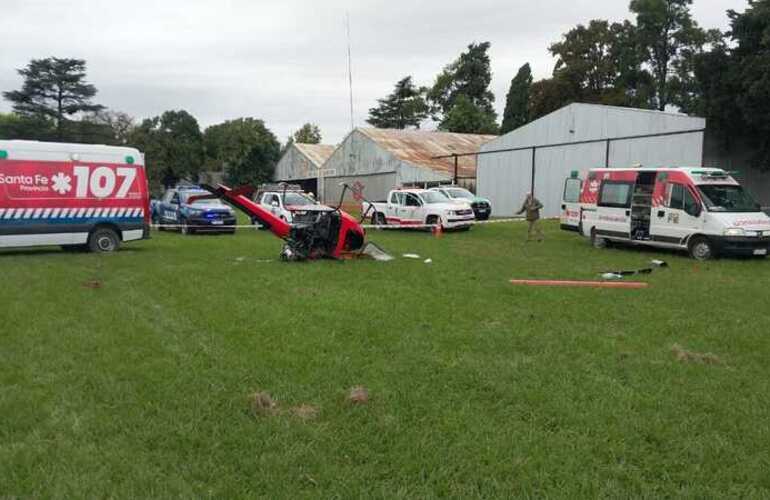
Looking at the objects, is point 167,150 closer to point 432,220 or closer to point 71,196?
point 432,220

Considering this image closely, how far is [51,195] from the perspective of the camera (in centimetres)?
1508

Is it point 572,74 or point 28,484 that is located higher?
point 572,74

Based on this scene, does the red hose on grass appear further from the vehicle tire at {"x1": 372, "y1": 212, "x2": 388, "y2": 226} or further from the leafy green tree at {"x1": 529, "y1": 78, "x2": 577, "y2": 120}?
the leafy green tree at {"x1": 529, "y1": 78, "x2": 577, "y2": 120}

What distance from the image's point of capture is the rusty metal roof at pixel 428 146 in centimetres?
4247

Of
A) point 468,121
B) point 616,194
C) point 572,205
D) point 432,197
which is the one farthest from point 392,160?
point 616,194

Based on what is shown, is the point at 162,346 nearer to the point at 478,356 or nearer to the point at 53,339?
the point at 53,339

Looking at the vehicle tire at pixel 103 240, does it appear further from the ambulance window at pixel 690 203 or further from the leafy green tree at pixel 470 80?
the leafy green tree at pixel 470 80

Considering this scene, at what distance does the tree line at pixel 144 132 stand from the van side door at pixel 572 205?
147 ft

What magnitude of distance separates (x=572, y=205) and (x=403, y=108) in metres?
59.8

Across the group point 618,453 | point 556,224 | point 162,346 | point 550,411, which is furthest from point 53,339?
point 556,224

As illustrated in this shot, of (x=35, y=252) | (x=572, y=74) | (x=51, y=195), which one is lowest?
(x=35, y=252)

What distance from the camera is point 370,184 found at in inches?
1785

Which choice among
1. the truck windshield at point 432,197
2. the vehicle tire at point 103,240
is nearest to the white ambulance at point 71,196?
the vehicle tire at point 103,240

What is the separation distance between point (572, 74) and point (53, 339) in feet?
173
